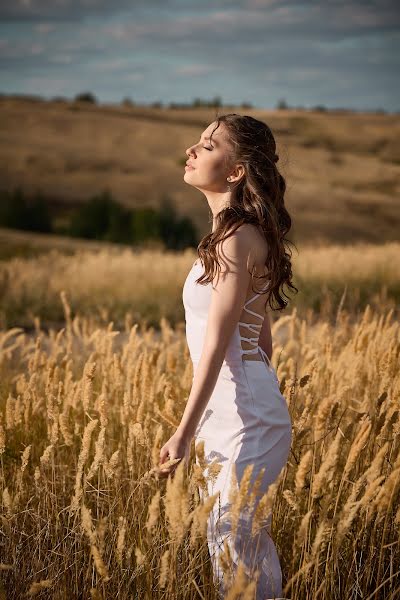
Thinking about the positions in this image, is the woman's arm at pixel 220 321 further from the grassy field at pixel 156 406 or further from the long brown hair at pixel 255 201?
the grassy field at pixel 156 406

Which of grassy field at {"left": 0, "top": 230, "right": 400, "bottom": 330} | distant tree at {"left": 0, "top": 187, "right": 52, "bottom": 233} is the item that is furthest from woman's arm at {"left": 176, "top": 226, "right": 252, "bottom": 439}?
distant tree at {"left": 0, "top": 187, "right": 52, "bottom": 233}

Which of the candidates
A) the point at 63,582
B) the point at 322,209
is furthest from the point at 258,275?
the point at 322,209

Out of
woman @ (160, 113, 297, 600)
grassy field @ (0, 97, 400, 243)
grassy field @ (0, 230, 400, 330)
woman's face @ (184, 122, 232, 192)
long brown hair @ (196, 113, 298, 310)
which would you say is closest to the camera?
woman @ (160, 113, 297, 600)

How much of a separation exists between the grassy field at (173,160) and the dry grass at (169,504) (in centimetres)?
2842

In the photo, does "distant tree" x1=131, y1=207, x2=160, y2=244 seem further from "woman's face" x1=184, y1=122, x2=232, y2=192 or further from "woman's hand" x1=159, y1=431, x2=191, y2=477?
"woman's hand" x1=159, y1=431, x2=191, y2=477

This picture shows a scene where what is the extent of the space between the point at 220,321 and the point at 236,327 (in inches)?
5.4

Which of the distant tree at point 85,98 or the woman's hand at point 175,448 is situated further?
the distant tree at point 85,98

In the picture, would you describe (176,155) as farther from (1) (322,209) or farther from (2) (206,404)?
(2) (206,404)

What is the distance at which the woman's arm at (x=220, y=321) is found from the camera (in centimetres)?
201

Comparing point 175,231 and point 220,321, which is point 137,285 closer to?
point 220,321

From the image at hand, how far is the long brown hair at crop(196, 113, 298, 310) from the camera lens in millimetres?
2141

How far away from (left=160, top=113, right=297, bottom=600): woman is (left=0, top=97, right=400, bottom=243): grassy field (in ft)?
95.1

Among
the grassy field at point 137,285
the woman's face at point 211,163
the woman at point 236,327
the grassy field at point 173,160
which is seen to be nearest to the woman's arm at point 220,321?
the woman at point 236,327

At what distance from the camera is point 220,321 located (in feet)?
6.66
